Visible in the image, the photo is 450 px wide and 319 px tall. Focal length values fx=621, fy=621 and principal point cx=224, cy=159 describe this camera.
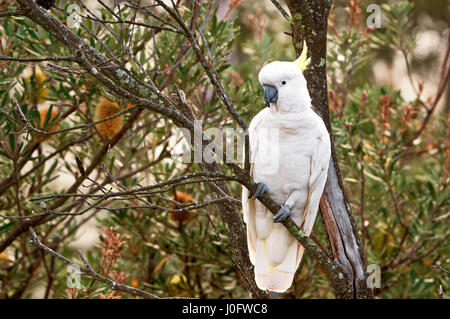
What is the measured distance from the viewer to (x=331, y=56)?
2818 mm

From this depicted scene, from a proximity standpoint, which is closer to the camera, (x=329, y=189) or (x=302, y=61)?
(x=302, y=61)

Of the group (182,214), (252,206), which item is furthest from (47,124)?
(252,206)

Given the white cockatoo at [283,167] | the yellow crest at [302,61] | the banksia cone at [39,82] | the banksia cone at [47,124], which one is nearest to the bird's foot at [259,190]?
the white cockatoo at [283,167]

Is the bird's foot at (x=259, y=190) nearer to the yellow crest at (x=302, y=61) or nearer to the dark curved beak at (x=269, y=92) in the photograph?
the dark curved beak at (x=269, y=92)

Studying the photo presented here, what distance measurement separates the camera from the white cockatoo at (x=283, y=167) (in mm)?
1906

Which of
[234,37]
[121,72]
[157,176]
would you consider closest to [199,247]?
[157,176]

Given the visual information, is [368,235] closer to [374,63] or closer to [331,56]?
[331,56]

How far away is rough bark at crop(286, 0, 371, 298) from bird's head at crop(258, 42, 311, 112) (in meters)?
0.11

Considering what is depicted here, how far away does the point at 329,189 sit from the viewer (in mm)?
2070

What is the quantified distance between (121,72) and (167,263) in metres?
1.52

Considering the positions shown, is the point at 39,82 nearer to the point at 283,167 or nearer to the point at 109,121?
the point at 109,121

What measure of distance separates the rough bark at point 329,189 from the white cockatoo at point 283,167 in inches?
2.9

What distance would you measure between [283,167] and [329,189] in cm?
17

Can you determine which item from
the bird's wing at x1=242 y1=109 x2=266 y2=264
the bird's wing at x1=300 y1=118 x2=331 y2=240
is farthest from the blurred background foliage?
the bird's wing at x1=300 y1=118 x2=331 y2=240
